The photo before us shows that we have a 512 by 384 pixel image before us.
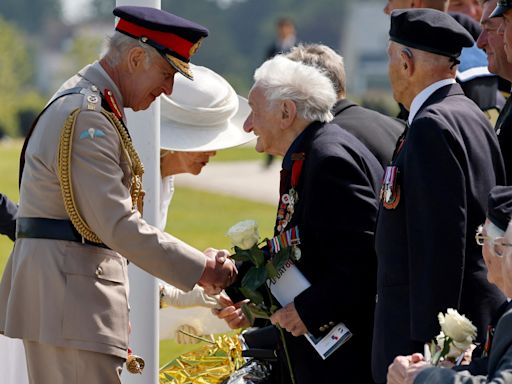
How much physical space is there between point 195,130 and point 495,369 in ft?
9.73

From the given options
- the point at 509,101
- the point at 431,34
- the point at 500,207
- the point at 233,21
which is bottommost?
the point at 233,21

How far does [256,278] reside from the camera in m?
5.16

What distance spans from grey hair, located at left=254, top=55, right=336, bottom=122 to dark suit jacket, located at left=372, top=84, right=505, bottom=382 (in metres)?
0.59

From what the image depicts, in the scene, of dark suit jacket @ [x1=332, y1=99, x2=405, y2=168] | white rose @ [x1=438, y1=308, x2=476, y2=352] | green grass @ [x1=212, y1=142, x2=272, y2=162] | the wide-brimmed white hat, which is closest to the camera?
white rose @ [x1=438, y1=308, x2=476, y2=352]

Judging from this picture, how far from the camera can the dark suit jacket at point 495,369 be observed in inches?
139

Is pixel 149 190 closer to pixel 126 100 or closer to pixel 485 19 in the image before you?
pixel 126 100

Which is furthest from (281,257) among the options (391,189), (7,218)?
(7,218)

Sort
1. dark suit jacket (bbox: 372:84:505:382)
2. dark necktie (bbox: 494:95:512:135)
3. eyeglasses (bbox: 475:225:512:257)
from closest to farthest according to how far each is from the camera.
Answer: eyeglasses (bbox: 475:225:512:257), dark suit jacket (bbox: 372:84:505:382), dark necktie (bbox: 494:95:512:135)

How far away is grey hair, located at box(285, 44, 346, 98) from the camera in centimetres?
596

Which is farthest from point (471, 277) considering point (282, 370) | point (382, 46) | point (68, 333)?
point (382, 46)

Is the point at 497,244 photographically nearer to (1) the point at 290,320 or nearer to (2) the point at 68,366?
(1) the point at 290,320

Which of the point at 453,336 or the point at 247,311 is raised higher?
the point at 453,336

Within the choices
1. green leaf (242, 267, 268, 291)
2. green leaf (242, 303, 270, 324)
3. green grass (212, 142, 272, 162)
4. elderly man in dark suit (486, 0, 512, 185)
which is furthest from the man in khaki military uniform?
green grass (212, 142, 272, 162)

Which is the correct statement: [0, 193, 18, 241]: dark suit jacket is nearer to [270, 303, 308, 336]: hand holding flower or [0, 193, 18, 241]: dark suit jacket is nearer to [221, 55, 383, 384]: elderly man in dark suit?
[221, 55, 383, 384]: elderly man in dark suit
